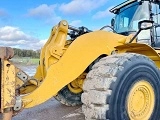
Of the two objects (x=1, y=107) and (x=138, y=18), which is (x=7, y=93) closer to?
(x=1, y=107)

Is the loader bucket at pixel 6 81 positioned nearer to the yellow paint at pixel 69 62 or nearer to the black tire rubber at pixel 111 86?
the yellow paint at pixel 69 62

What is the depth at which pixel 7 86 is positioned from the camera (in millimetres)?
3109

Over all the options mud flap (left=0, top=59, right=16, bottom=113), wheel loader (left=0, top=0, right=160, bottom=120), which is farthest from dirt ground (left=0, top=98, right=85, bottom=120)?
mud flap (left=0, top=59, right=16, bottom=113)

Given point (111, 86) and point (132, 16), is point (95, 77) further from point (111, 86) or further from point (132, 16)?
point (132, 16)

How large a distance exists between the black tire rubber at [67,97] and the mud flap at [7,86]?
2390 millimetres

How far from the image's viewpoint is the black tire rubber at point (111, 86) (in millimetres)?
3158

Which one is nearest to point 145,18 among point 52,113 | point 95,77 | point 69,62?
point 69,62

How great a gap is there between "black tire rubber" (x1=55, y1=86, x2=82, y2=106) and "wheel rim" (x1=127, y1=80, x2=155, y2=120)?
2.16 meters

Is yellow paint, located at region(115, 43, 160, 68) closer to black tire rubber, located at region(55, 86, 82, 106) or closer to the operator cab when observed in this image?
the operator cab

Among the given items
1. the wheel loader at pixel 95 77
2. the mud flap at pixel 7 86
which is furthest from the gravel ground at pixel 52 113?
the mud flap at pixel 7 86

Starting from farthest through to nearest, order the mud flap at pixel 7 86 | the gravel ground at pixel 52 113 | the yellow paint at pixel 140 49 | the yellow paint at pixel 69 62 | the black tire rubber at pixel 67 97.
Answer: the black tire rubber at pixel 67 97 → the gravel ground at pixel 52 113 → the yellow paint at pixel 140 49 → the yellow paint at pixel 69 62 → the mud flap at pixel 7 86

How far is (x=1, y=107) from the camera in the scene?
10.1 feet

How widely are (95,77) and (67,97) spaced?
2.40m

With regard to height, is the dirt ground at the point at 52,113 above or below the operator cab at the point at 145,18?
below
